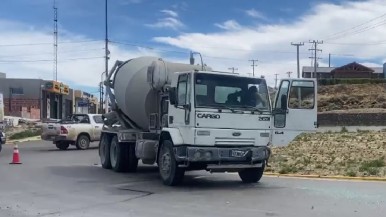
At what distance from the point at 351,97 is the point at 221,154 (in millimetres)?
88631

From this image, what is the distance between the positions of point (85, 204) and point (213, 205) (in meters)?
2.55

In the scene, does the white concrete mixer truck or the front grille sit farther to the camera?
the front grille

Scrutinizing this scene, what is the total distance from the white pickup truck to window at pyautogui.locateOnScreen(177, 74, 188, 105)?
16.9 meters

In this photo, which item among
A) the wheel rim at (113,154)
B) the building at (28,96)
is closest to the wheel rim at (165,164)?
the wheel rim at (113,154)

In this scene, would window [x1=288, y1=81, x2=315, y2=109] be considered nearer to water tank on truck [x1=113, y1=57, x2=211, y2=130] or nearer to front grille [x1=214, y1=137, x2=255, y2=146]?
front grille [x1=214, y1=137, x2=255, y2=146]

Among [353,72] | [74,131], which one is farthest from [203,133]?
[353,72]

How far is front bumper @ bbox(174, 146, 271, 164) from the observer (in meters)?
13.0

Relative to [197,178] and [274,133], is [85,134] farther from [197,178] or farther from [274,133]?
[274,133]

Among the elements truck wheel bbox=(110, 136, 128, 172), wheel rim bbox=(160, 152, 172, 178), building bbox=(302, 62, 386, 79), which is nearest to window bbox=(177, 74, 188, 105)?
wheel rim bbox=(160, 152, 172, 178)

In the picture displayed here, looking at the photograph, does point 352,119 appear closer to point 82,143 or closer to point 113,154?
point 82,143

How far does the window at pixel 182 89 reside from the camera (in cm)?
1333

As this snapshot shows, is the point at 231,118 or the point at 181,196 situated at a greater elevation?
the point at 231,118

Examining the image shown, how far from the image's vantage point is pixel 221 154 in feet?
43.2

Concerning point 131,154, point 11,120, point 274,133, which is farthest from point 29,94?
point 274,133
